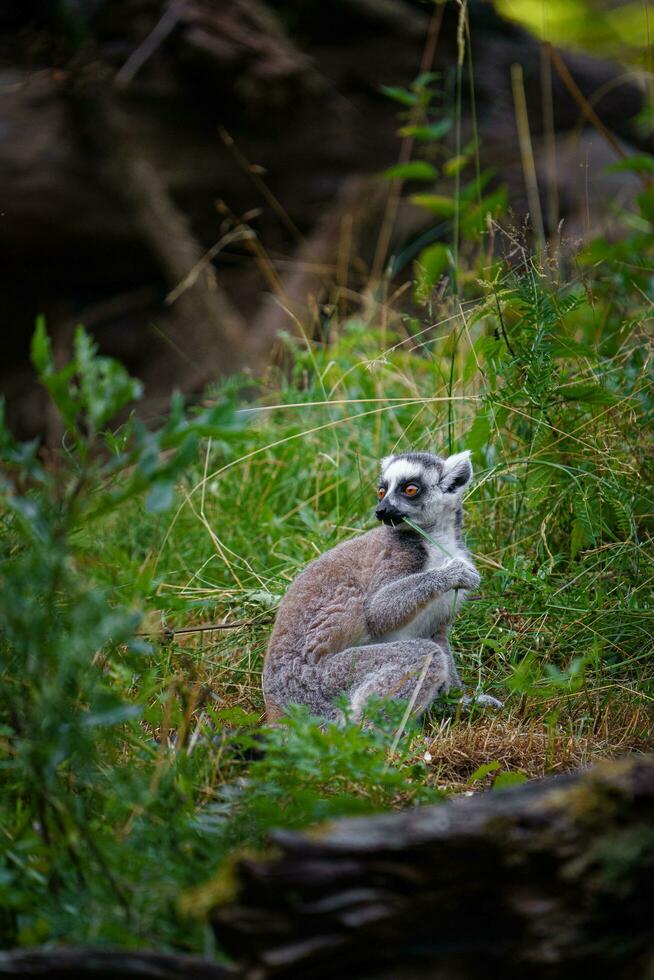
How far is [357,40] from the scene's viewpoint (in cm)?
874

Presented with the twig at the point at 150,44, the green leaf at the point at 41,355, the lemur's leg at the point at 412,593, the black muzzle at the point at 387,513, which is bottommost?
the lemur's leg at the point at 412,593

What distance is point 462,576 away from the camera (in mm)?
3277

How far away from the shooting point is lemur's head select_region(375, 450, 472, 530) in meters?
3.39

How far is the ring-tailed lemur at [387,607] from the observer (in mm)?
3127

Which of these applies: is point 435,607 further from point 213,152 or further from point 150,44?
point 150,44

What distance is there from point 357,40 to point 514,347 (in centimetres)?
611

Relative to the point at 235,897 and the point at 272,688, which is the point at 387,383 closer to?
the point at 272,688

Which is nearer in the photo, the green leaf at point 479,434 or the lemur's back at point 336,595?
the lemur's back at point 336,595

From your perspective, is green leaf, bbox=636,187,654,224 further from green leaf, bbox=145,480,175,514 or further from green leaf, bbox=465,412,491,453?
green leaf, bbox=145,480,175,514

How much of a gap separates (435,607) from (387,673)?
1.19 ft

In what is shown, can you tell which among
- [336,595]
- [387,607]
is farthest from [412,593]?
[336,595]

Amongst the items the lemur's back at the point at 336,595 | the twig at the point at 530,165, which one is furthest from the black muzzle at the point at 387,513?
the twig at the point at 530,165

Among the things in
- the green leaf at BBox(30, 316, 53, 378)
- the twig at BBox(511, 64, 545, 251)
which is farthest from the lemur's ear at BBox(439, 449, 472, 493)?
the green leaf at BBox(30, 316, 53, 378)

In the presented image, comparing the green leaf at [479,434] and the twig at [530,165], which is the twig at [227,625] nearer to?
the green leaf at [479,434]
